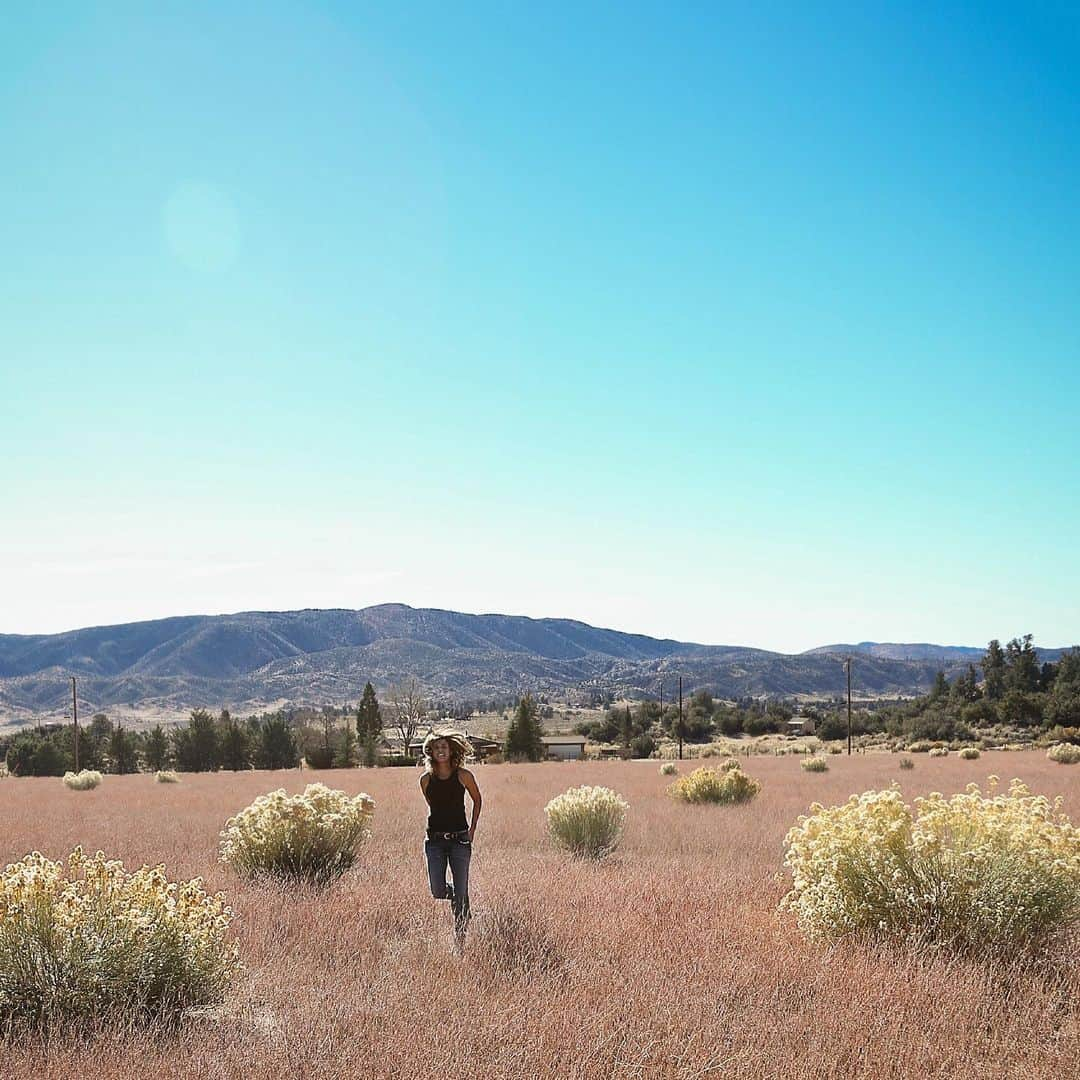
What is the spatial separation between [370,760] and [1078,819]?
4407 cm

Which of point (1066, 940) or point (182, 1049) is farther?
point (1066, 940)

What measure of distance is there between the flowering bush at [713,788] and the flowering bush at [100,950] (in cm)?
1396

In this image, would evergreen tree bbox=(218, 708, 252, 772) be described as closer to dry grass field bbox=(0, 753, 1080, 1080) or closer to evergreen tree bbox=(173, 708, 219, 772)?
evergreen tree bbox=(173, 708, 219, 772)

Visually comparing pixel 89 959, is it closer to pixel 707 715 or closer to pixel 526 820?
pixel 526 820

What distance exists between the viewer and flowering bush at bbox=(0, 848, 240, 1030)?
4746 millimetres

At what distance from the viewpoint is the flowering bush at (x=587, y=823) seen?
11.7m

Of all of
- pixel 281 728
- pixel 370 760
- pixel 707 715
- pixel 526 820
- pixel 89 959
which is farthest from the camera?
pixel 707 715

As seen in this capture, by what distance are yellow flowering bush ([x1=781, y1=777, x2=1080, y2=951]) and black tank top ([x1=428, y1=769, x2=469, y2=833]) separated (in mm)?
2636

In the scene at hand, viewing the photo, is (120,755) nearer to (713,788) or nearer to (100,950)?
(713,788)

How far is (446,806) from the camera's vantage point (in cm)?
689

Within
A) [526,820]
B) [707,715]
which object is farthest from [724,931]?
[707,715]

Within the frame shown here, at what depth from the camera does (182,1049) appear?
437 centimetres

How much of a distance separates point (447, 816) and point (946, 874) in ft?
11.9

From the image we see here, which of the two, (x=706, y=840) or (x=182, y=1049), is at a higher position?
(x=182, y=1049)
